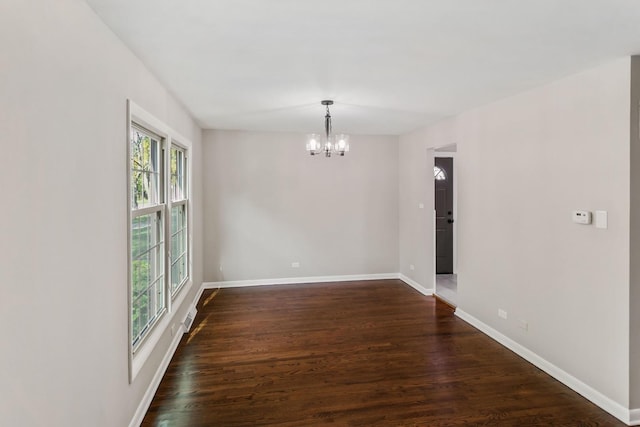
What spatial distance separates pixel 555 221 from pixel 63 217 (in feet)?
11.4

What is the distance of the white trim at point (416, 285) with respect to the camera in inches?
219

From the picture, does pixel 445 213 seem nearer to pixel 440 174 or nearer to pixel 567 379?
pixel 440 174

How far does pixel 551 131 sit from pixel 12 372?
379cm

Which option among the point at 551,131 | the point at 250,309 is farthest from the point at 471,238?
the point at 250,309

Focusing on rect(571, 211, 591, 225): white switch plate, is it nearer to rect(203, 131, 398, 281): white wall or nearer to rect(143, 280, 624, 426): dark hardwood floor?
rect(143, 280, 624, 426): dark hardwood floor

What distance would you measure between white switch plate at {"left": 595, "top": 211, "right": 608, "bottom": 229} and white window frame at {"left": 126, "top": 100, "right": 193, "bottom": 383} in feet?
10.9

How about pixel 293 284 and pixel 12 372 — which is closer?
pixel 12 372

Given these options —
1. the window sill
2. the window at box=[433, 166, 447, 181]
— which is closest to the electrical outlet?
the window sill

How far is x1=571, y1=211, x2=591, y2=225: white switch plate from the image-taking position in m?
2.76

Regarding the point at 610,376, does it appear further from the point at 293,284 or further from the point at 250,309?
the point at 293,284

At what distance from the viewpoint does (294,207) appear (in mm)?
6090

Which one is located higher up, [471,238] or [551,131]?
[551,131]

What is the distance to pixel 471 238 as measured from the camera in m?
4.33

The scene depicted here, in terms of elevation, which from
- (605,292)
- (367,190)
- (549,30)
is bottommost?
(605,292)
